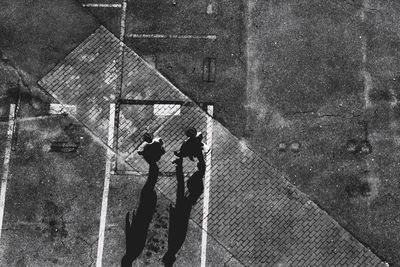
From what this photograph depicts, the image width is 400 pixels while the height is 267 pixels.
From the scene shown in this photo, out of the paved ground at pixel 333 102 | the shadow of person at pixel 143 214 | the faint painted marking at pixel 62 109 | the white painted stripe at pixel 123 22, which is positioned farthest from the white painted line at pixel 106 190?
the paved ground at pixel 333 102

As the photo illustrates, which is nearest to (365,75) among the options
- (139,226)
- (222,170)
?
(222,170)

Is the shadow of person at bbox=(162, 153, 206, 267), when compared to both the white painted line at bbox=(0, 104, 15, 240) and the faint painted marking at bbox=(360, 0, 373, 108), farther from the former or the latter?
the faint painted marking at bbox=(360, 0, 373, 108)

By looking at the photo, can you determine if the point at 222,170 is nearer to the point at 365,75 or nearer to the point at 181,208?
the point at 181,208

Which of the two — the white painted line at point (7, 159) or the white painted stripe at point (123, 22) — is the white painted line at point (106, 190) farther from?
the white painted line at point (7, 159)

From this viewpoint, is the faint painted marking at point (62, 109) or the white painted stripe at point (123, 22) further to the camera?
the white painted stripe at point (123, 22)

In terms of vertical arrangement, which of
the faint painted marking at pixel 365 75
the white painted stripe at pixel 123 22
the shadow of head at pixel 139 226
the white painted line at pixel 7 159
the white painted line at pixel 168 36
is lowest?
the shadow of head at pixel 139 226

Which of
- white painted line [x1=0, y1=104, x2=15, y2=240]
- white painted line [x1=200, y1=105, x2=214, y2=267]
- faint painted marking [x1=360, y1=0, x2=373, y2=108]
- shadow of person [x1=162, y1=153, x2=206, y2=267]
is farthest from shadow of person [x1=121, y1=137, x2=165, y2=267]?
faint painted marking [x1=360, y1=0, x2=373, y2=108]
